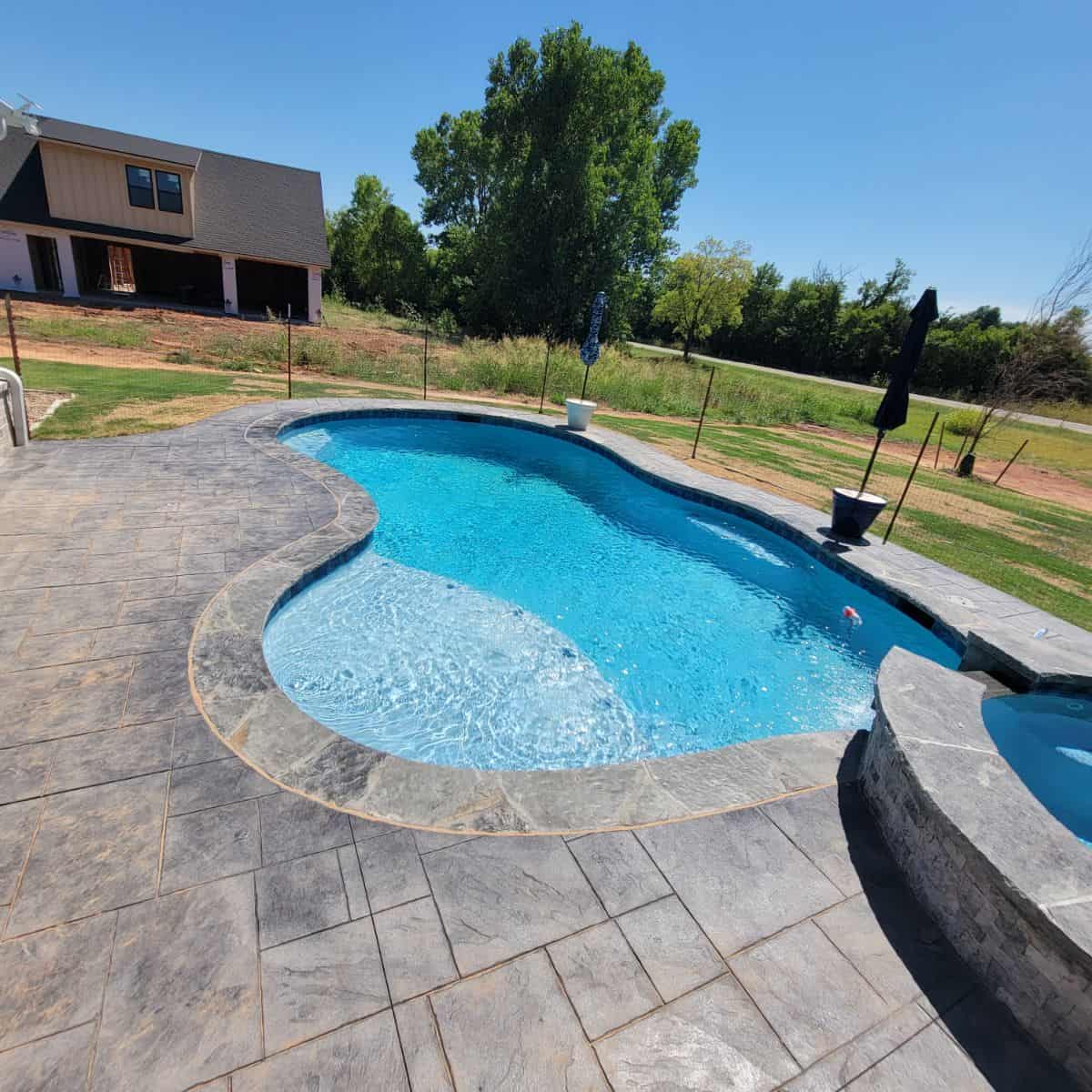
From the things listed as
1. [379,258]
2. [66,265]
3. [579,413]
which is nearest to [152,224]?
[66,265]

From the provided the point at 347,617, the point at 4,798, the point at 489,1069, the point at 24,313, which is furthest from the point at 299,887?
the point at 24,313

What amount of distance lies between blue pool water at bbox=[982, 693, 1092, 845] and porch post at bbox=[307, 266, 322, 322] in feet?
80.8

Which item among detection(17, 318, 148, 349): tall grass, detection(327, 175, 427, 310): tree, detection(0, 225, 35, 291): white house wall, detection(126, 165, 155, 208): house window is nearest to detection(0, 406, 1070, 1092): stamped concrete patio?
detection(17, 318, 148, 349): tall grass

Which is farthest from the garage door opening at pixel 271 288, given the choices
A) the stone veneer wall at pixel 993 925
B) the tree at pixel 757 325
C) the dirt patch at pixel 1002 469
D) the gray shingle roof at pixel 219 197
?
the tree at pixel 757 325

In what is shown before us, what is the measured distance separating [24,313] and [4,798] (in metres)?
19.5

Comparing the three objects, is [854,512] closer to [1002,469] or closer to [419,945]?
[419,945]

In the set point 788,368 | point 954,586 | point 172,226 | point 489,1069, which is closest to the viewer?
point 489,1069

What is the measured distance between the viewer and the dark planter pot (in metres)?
7.49

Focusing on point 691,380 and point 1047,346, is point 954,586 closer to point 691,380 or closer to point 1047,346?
A: point 1047,346

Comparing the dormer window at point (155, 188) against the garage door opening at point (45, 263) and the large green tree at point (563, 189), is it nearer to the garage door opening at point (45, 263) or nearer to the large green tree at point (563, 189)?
the garage door opening at point (45, 263)

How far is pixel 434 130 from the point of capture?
37.7 m

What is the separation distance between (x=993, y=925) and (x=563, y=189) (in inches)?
1169

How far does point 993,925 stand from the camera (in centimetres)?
225

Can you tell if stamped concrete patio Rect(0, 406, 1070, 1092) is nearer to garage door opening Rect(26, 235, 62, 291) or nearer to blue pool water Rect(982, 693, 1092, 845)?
blue pool water Rect(982, 693, 1092, 845)
